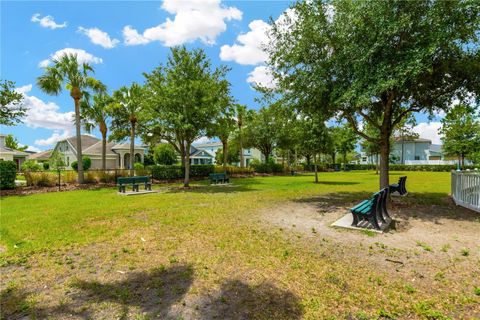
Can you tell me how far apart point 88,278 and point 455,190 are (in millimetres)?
13129

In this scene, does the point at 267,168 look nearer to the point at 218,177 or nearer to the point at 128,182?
the point at 218,177

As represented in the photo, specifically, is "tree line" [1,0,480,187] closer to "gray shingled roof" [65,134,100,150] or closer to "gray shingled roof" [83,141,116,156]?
"gray shingled roof" [83,141,116,156]

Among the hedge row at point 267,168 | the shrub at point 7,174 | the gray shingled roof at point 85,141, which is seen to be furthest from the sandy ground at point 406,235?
the gray shingled roof at point 85,141

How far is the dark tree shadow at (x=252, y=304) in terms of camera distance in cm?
299

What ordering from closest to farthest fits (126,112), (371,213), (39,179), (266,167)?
(371,213) < (39,179) < (126,112) < (266,167)

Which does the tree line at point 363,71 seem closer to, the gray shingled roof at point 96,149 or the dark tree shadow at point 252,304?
the dark tree shadow at point 252,304

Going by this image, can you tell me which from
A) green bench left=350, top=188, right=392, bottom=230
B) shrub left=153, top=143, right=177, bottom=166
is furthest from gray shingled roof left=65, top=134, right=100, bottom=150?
green bench left=350, top=188, right=392, bottom=230

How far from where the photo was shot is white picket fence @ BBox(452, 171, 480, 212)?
8.78 m

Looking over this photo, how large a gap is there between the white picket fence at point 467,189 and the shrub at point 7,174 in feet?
74.4

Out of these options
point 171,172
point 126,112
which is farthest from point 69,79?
point 171,172

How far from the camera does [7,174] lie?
1528 cm

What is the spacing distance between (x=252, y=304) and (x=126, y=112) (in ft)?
71.6

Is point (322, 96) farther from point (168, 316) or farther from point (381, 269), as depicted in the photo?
point (168, 316)

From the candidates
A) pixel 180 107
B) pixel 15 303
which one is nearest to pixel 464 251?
pixel 15 303
